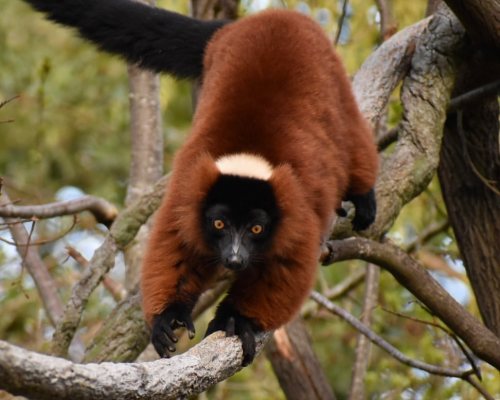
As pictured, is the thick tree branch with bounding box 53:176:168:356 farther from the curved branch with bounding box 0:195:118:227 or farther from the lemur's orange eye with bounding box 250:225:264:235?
the lemur's orange eye with bounding box 250:225:264:235

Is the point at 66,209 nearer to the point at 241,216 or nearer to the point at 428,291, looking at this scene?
the point at 241,216

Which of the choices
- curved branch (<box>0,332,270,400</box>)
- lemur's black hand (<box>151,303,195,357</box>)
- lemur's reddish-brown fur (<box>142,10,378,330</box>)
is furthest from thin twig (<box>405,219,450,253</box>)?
curved branch (<box>0,332,270,400</box>)

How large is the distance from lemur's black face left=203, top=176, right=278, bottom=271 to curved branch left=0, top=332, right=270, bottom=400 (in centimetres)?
85

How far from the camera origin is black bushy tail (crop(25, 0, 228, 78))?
592 centimetres

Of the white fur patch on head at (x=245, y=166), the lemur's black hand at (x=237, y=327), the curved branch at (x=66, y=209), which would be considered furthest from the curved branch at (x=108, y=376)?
the curved branch at (x=66, y=209)

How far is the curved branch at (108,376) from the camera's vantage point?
2.47 meters

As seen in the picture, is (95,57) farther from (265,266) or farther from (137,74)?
(265,266)

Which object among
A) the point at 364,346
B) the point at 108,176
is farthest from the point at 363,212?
the point at 108,176

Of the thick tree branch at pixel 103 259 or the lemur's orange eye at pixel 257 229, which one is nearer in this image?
the lemur's orange eye at pixel 257 229

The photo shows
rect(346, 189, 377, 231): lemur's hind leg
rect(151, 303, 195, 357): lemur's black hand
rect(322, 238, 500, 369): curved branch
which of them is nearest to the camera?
rect(151, 303, 195, 357): lemur's black hand

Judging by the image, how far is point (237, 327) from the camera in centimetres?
416

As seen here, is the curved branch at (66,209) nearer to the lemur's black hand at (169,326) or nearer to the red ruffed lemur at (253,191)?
the red ruffed lemur at (253,191)

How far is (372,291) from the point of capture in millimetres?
7203

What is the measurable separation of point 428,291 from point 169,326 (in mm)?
1679
